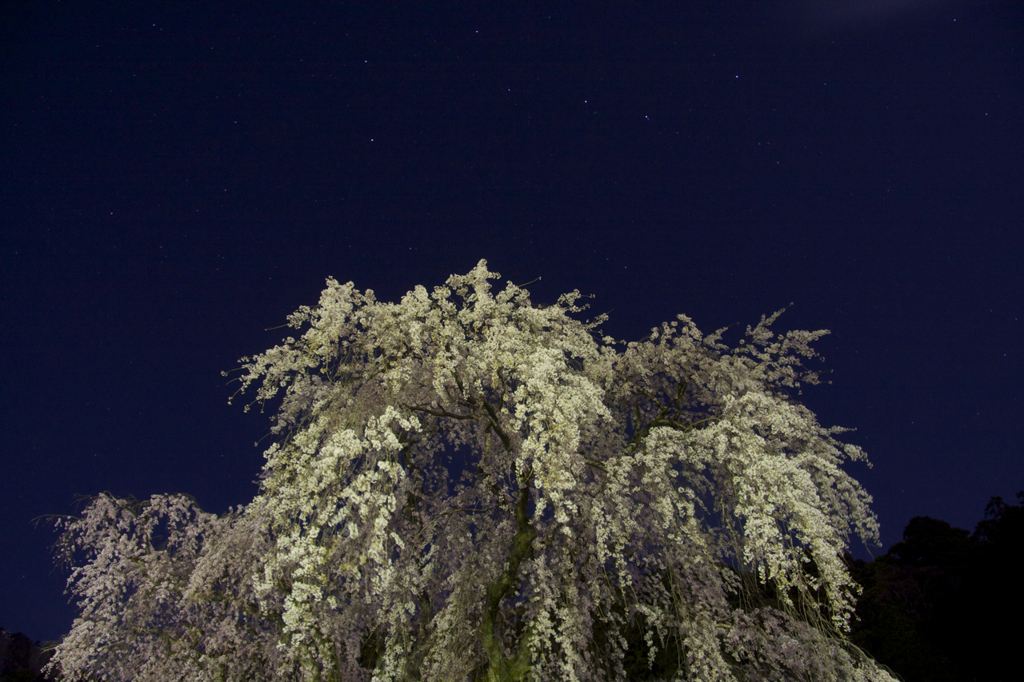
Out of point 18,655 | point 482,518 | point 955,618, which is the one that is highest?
point 955,618

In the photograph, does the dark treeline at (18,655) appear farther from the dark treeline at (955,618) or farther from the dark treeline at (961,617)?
the dark treeline at (961,617)

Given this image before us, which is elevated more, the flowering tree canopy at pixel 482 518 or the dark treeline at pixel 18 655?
the flowering tree canopy at pixel 482 518

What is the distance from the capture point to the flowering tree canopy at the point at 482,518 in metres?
5.91

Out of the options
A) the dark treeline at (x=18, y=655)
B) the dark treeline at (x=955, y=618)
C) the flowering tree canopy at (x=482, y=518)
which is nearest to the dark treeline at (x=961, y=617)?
the dark treeline at (x=955, y=618)

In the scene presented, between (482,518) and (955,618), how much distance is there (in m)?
22.2

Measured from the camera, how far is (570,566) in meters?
7.84

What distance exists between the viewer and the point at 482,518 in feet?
28.1

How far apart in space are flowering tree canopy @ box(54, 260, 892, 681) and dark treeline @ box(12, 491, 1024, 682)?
8.94m

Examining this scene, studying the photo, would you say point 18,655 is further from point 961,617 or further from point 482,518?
point 961,617

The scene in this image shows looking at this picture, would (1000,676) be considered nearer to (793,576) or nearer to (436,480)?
(793,576)

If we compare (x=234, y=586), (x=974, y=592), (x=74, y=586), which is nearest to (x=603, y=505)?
(x=234, y=586)

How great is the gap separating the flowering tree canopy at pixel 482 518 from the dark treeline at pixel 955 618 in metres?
8.94

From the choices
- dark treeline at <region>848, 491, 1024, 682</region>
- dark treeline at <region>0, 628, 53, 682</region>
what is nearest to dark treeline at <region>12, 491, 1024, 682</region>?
dark treeline at <region>848, 491, 1024, 682</region>

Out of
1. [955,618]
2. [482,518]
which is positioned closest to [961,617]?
[955,618]
